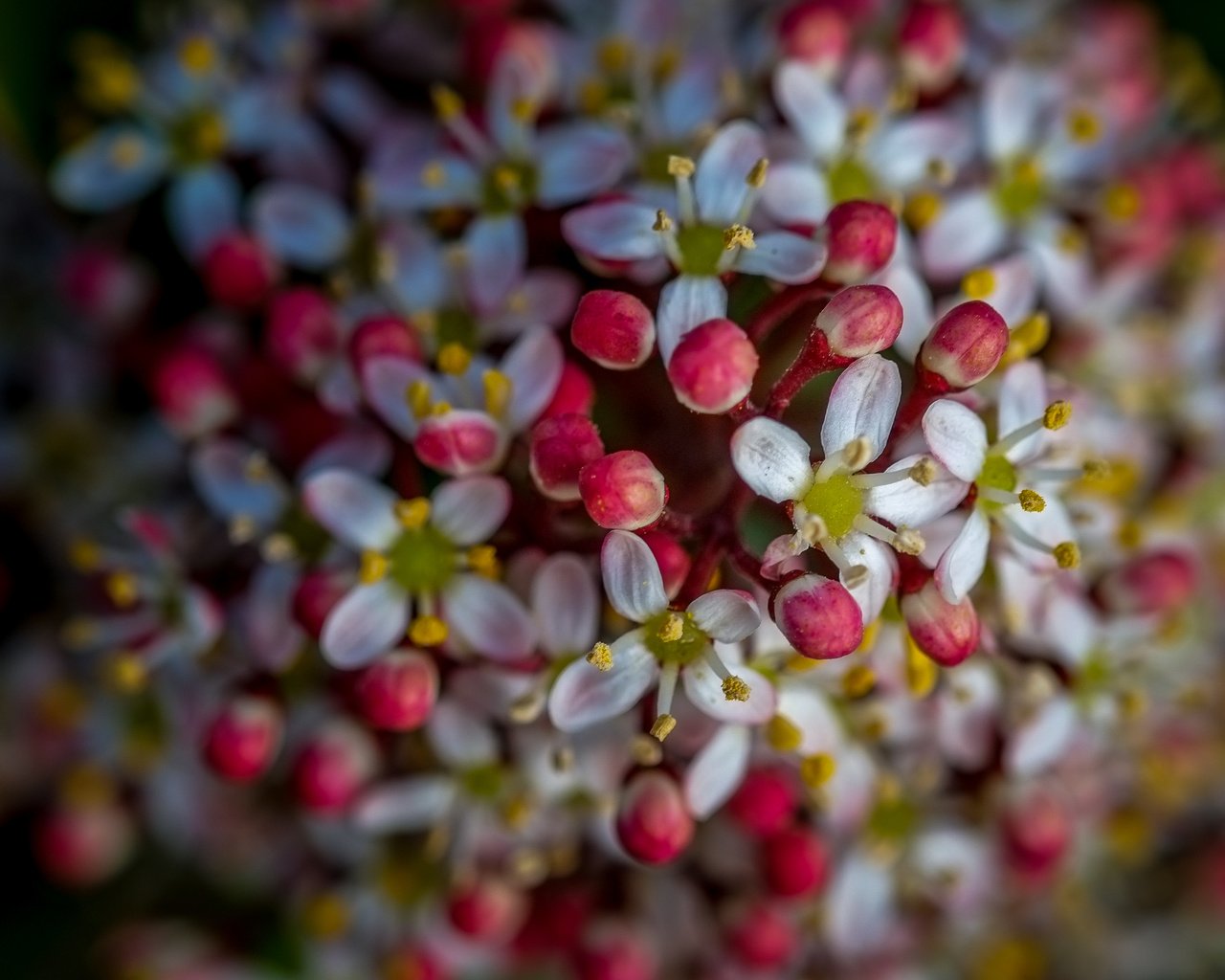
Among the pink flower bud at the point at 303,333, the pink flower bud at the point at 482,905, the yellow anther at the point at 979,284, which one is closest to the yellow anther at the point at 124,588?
the pink flower bud at the point at 303,333

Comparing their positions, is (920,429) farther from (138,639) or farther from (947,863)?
(138,639)

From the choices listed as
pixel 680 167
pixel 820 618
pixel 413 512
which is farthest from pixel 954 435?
pixel 413 512

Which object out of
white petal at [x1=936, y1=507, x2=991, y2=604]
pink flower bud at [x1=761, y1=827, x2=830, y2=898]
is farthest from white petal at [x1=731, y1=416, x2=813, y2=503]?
pink flower bud at [x1=761, y1=827, x2=830, y2=898]

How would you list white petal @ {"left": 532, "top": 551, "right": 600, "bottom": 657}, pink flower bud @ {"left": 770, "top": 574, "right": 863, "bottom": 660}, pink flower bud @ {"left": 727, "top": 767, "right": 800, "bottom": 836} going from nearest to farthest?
pink flower bud @ {"left": 770, "top": 574, "right": 863, "bottom": 660}
white petal @ {"left": 532, "top": 551, "right": 600, "bottom": 657}
pink flower bud @ {"left": 727, "top": 767, "right": 800, "bottom": 836}

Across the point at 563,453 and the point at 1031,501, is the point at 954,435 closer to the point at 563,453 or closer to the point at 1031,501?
the point at 1031,501

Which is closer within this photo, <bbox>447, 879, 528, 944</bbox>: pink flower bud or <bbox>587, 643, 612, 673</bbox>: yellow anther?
<bbox>587, 643, 612, 673</bbox>: yellow anther

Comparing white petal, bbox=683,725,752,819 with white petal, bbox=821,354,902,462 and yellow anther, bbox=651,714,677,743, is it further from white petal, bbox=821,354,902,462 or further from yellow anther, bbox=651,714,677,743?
white petal, bbox=821,354,902,462

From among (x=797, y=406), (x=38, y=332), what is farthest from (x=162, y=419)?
(x=797, y=406)
